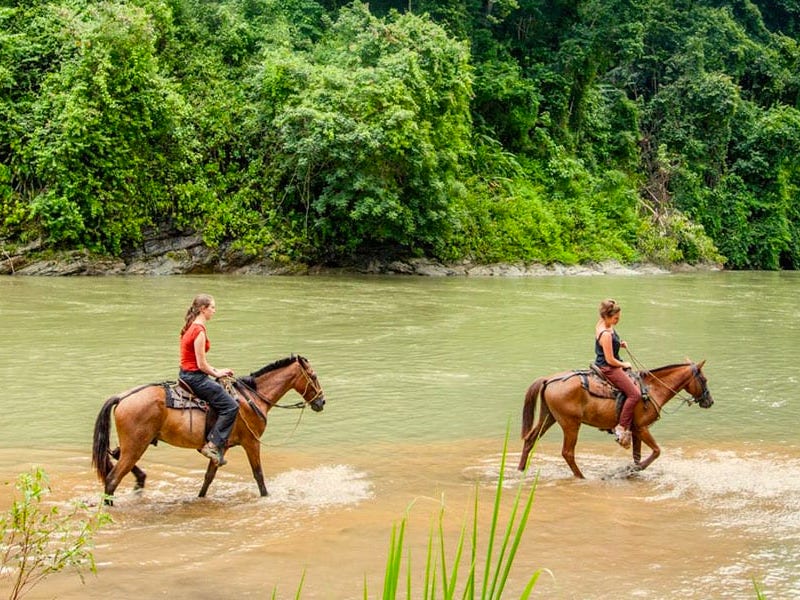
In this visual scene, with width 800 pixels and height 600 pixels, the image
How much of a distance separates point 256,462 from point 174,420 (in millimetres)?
860

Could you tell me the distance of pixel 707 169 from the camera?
4941 cm

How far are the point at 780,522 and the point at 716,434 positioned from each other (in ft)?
11.6

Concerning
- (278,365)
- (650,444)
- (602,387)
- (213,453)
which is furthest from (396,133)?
(213,453)

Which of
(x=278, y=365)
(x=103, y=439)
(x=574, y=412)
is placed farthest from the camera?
(x=574, y=412)

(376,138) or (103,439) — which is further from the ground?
(376,138)

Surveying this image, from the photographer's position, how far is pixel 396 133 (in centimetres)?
3100

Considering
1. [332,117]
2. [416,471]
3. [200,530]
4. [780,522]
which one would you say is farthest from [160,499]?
[332,117]

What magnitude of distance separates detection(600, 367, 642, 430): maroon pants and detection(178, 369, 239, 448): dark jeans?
391cm

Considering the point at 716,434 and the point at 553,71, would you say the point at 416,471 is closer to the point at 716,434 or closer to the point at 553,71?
the point at 716,434

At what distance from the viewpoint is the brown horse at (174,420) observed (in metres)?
7.08

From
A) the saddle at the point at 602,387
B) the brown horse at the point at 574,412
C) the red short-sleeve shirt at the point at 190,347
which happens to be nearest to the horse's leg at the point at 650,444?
the brown horse at the point at 574,412

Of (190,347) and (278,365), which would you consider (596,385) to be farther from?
(190,347)

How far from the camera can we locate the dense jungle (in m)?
30.1

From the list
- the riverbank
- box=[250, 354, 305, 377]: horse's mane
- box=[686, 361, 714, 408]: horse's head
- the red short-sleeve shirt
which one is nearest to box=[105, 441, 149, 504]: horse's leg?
the red short-sleeve shirt
